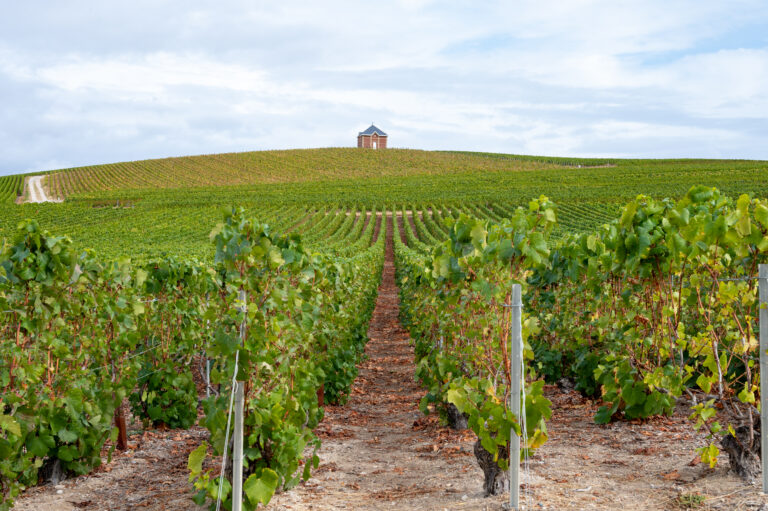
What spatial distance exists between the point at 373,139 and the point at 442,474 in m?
115

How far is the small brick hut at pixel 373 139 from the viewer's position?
11781cm

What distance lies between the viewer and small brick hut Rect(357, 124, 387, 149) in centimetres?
11781

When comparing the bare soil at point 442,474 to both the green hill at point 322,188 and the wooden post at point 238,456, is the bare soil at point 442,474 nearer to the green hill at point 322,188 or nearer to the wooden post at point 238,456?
the wooden post at point 238,456

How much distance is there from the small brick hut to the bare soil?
112977mm

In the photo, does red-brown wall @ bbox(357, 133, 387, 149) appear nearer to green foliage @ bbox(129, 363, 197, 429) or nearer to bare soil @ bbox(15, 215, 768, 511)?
green foliage @ bbox(129, 363, 197, 429)

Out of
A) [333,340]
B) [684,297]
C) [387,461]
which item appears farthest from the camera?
[333,340]

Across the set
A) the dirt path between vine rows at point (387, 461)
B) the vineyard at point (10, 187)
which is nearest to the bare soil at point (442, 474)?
the dirt path between vine rows at point (387, 461)

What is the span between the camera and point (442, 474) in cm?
497

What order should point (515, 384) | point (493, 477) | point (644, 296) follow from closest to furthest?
point (515, 384)
point (493, 477)
point (644, 296)

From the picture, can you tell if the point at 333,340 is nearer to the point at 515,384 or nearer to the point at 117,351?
the point at 117,351

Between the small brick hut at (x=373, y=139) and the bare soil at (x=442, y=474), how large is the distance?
11298 centimetres

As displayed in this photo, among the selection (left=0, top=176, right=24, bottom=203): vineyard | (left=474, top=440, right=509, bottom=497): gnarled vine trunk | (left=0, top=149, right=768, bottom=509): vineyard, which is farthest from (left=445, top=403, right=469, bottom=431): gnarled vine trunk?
(left=0, top=176, right=24, bottom=203): vineyard

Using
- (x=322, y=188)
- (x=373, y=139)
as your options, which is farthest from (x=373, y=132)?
(x=322, y=188)

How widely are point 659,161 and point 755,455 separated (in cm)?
11075
